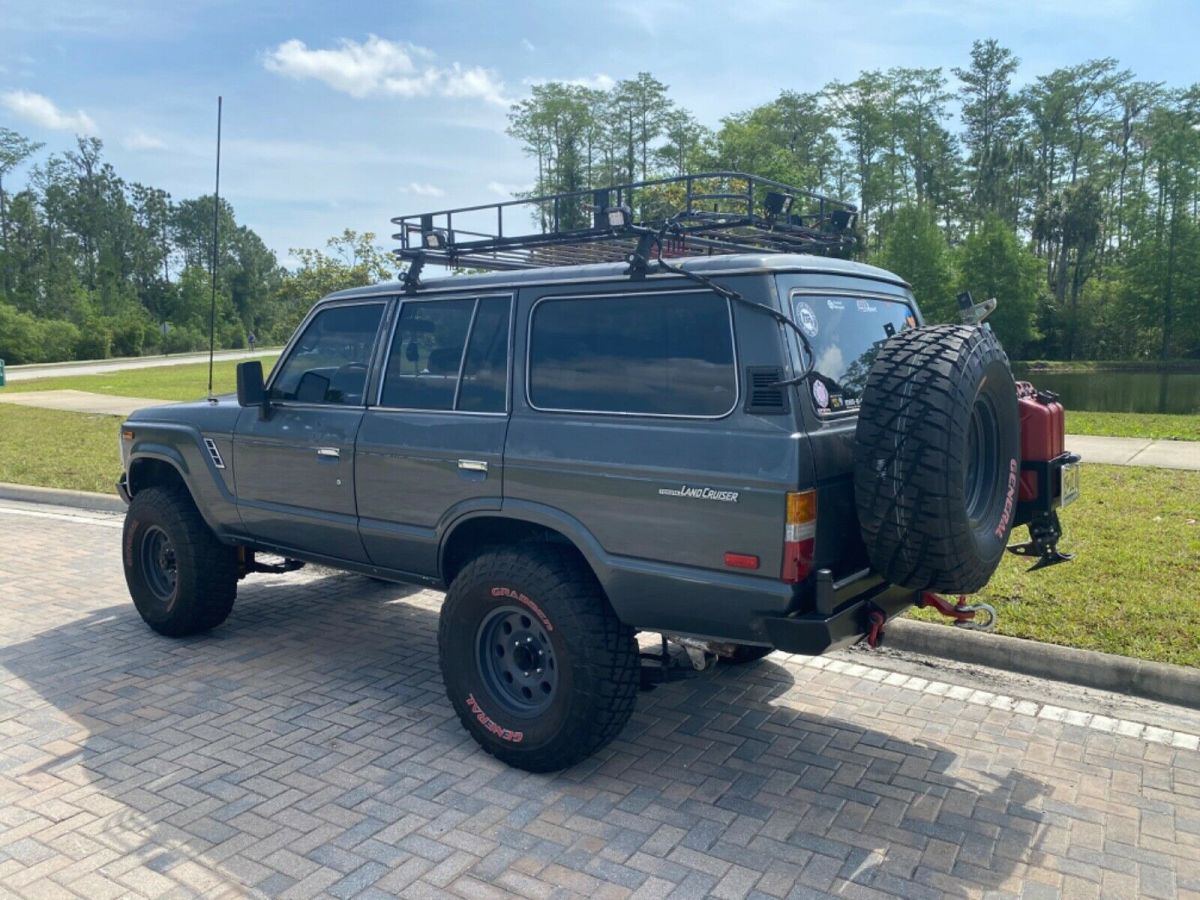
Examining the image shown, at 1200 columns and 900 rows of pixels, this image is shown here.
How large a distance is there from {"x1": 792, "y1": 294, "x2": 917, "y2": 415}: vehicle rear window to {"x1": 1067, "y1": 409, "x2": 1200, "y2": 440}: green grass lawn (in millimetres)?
10572

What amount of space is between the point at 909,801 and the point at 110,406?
20.7 meters

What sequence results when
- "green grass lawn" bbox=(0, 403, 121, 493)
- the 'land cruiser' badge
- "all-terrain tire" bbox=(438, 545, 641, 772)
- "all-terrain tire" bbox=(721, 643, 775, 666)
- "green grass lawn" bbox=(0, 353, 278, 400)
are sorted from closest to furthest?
the 'land cruiser' badge, "all-terrain tire" bbox=(438, 545, 641, 772), "all-terrain tire" bbox=(721, 643, 775, 666), "green grass lawn" bbox=(0, 403, 121, 493), "green grass lawn" bbox=(0, 353, 278, 400)

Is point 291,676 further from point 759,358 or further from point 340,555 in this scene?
point 759,358

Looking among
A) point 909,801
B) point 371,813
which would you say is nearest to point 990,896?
point 909,801

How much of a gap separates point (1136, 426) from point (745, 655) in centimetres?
1190

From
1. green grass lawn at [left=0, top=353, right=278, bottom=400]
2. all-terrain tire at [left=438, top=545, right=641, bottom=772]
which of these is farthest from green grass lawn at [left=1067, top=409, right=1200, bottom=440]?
green grass lawn at [left=0, top=353, right=278, bottom=400]

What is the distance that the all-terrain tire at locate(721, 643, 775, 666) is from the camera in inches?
173

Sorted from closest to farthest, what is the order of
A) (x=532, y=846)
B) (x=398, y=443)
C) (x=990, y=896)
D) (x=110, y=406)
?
(x=990, y=896) → (x=532, y=846) → (x=398, y=443) → (x=110, y=406)

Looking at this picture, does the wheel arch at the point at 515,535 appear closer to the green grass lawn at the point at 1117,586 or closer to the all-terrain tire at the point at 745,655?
the all-terrain tire at the point at 745,655

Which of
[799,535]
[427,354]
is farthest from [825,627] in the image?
[427,354]

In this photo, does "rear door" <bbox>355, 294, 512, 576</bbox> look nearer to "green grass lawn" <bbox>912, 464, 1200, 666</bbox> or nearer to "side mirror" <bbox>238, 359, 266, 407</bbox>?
"side mirror" <bbox>238, 359, 266, 407</bbox>

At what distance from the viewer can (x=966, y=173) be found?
219 ft

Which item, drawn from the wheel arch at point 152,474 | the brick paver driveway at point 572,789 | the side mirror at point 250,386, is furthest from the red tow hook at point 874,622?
the wheel arch at point 152,474

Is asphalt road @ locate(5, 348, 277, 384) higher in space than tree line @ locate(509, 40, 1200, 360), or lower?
lower
